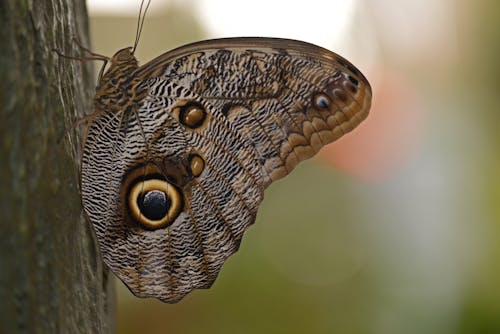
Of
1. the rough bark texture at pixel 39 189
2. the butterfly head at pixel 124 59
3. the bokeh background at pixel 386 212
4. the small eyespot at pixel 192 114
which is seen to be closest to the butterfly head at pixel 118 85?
the butterfly head at pixel 124 59

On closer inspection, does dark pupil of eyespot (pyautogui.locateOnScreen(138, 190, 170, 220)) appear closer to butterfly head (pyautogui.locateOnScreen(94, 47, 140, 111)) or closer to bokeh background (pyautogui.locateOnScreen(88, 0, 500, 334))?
butterfly head (pyautogui.locateOnScreen(94, 47, 140, 111))

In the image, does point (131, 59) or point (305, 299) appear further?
point (305, 299)

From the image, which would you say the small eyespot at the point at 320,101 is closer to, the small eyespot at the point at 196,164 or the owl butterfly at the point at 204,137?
the owl butterfly at the point at 204,137

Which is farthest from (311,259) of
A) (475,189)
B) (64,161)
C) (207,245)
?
(64,161)

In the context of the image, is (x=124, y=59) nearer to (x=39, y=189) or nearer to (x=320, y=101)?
(x=320, y=101)

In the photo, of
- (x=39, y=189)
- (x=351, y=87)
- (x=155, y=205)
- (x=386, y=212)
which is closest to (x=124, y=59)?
(x=155, y=205)

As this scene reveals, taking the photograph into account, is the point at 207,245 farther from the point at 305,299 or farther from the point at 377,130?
the point at 377,130
